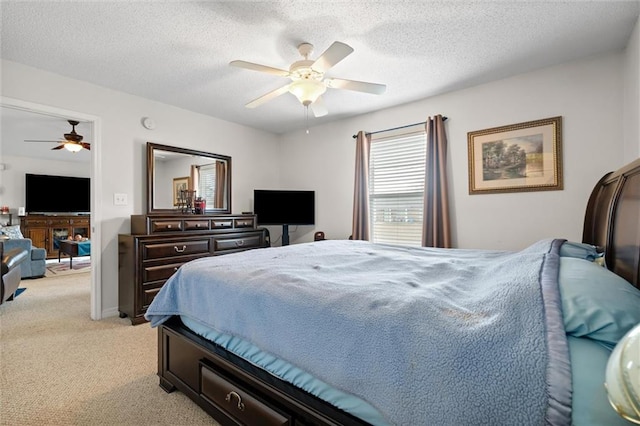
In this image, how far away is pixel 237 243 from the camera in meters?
3.91

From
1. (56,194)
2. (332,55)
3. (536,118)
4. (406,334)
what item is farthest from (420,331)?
(56,194)

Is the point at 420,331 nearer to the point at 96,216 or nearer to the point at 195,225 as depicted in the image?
the point at 195,225

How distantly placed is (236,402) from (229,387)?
0.07 m

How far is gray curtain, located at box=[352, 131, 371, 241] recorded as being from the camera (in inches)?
156

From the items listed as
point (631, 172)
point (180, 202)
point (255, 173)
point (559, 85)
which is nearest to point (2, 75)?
point (180, 202)

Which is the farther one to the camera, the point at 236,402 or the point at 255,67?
the point at 255,67

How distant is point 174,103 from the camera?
3.73 meters

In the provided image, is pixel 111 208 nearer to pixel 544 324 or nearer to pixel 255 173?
pixel 255 173

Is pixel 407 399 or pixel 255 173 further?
pixel 255 173

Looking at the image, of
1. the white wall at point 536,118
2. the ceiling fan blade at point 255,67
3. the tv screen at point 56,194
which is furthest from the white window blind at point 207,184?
the tv screen at point 56,194

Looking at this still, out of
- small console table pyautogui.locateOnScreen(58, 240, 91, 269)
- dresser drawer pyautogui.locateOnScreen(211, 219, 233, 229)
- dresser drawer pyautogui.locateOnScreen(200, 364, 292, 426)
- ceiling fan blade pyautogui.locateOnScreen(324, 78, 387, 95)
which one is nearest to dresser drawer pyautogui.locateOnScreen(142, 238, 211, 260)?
dresser drawer pyautogui.locateOnScreen(211, 219, 233, 229)

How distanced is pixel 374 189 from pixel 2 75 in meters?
4.04

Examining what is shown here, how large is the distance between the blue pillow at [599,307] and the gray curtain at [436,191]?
96.6 inches

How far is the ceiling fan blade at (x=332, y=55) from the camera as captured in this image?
1.90 meters
